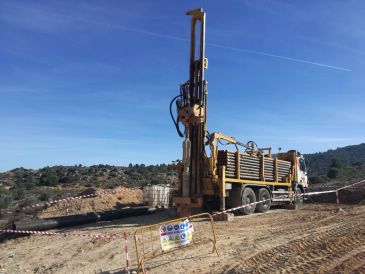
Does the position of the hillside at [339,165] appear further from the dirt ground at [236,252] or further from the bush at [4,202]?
the bush at [4,202]

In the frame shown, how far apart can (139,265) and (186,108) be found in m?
7.18

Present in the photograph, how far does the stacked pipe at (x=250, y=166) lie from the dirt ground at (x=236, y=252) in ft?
7.48

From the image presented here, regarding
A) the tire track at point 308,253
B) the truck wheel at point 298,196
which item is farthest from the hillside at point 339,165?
the tire track at point 308,253

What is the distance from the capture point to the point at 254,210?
17.1m

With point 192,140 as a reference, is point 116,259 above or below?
below

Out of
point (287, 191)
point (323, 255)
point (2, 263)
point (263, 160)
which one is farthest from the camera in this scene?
point (287, 191)

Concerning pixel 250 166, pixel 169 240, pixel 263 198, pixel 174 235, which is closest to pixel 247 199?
pixel 250 166

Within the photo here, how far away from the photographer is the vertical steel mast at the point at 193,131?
1476 cm

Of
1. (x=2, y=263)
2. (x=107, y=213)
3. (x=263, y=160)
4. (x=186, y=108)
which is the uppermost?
(x=186, y=108)

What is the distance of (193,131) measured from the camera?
15.0 meters

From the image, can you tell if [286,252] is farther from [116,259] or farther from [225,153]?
[225,153]

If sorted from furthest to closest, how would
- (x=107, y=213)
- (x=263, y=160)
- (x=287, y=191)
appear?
(x=287, y=191) < (x=263, y=160) < (x=107, y=213)

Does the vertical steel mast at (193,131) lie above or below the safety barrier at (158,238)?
above

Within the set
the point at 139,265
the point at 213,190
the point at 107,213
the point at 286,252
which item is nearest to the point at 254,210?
the point at 213,190
